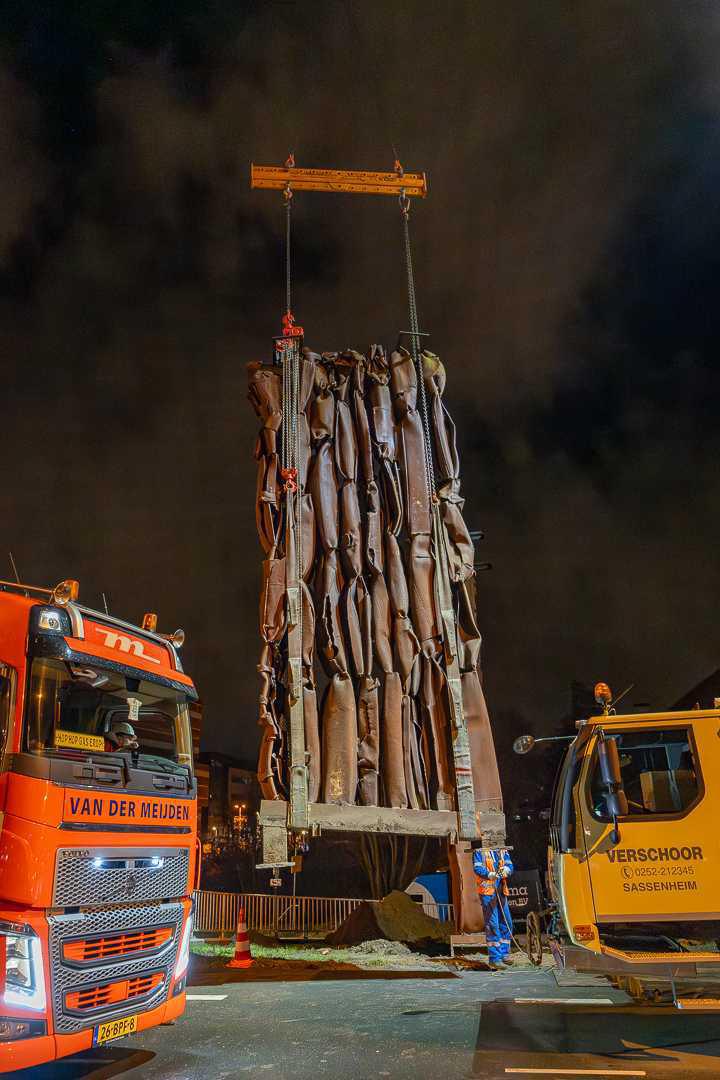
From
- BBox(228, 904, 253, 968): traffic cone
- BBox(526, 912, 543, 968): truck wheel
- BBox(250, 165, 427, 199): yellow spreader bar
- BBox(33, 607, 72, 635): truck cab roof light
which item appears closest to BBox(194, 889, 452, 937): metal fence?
BBox(228, 904, 253, 968): traffic cone

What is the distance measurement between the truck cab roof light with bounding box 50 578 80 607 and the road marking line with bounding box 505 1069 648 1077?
496 centimetres

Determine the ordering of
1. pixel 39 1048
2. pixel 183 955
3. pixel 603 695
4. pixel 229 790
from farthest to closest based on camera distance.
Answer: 1. pixel 229 790
2. pixel 603 695
3. pixel 183 955
4. pixel 39 1048

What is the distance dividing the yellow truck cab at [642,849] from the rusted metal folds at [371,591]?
6.67 m

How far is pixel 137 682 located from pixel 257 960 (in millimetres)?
7657

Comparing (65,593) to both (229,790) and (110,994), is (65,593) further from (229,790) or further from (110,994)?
(229,790)

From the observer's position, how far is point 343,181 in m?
22.7

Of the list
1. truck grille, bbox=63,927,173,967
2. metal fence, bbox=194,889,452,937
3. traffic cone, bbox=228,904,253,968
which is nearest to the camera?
truck grille, bbox=63,927,173,967

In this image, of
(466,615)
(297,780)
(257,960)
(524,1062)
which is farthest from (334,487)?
(524,1062)

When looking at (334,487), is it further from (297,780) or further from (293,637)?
(297,780)

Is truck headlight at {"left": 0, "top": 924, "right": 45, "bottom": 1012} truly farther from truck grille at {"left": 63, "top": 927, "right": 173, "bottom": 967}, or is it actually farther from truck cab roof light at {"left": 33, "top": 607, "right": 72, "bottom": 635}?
truck cab roof light at {"left": 33, "top": 607, "right": 72, "bottom": 635}

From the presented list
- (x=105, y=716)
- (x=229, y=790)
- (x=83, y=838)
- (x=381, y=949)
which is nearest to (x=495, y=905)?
(x=381, y=949)

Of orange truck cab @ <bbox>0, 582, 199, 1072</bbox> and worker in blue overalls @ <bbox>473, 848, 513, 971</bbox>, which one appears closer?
orange truck cab @ <bbox>0, 582, 199, 1072</bbox>

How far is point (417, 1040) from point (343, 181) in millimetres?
21878

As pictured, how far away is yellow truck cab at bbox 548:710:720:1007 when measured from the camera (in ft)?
21.3
